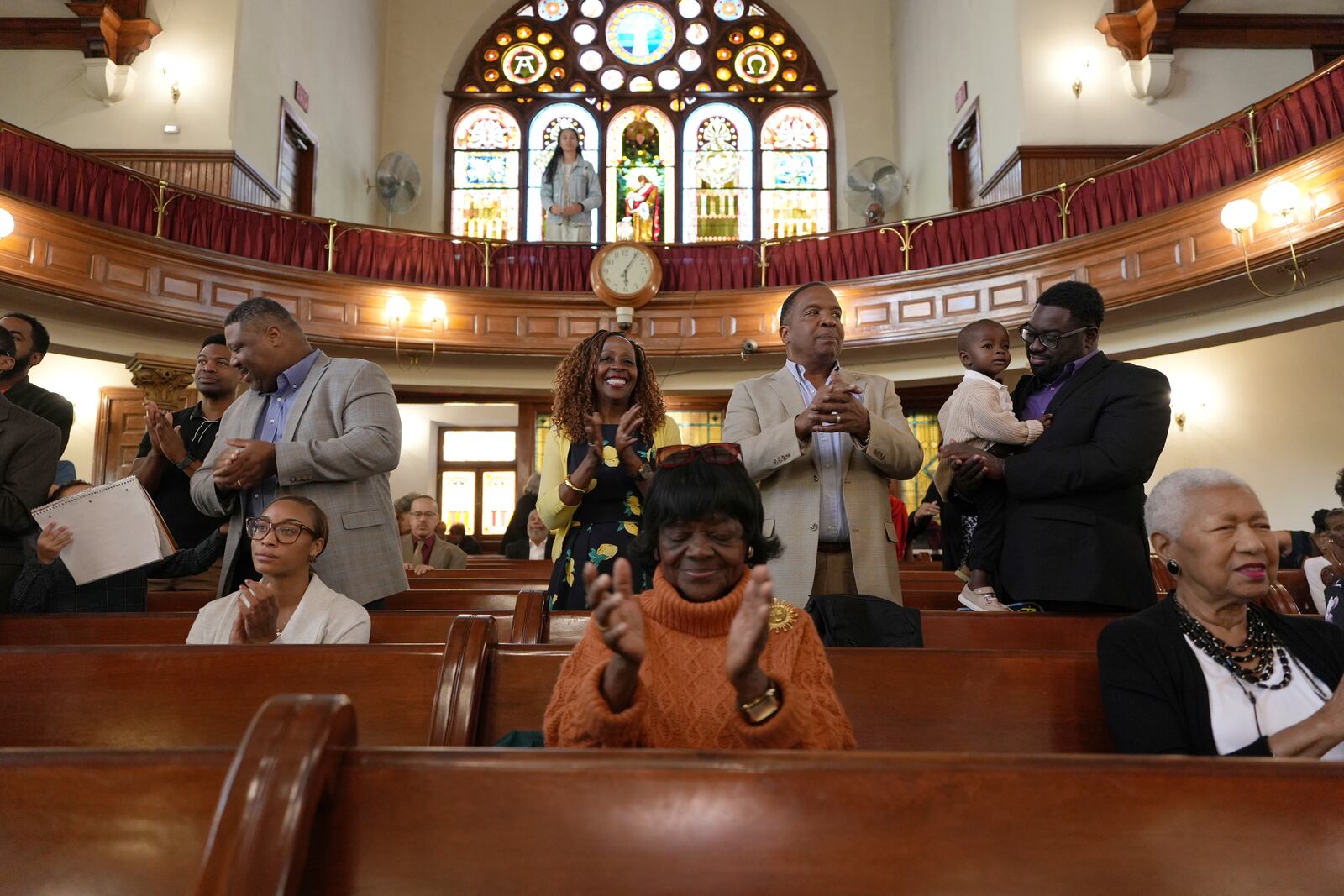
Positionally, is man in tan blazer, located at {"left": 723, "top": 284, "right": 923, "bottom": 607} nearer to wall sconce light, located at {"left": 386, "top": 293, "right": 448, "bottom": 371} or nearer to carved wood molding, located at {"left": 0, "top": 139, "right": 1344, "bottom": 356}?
carved wood molding, located at {"left": 0, "top": 139, "right": 1344, "bottom": 356}

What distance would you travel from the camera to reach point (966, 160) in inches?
420

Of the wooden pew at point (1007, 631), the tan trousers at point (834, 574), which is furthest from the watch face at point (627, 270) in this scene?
the wooden pew at point (1007, 631)

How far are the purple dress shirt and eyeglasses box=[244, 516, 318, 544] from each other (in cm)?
184

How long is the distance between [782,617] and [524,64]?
13.4 m

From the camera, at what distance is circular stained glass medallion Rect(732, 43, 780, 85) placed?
13.5m

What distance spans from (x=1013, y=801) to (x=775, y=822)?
20 cm

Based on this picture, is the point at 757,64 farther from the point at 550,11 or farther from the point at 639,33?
the point at 550,11

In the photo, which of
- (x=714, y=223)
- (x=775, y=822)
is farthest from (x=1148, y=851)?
(x=714, y=223)

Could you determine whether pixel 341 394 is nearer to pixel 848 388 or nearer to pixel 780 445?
pixel 780 445

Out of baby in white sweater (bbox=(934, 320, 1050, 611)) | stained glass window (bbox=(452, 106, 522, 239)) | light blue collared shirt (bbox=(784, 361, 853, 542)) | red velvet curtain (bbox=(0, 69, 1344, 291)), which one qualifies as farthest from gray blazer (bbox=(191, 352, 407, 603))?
stained glass window (bbox=(452, 106, 522, 239))

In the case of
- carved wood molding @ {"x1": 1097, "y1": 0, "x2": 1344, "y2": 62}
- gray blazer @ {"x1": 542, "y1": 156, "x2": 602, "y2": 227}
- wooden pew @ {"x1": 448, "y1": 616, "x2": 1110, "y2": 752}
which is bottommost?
wooden pew @ {"x1": 448, "y1": 616, "x2": 1110, "y2": 752}

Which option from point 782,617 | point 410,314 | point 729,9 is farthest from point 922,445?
point 782,617

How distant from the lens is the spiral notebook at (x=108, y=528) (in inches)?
101

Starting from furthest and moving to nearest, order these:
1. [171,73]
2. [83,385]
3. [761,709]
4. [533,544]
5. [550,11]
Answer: [550,11] < [83,385] < [171,73] < [533,544] < [761,709]
